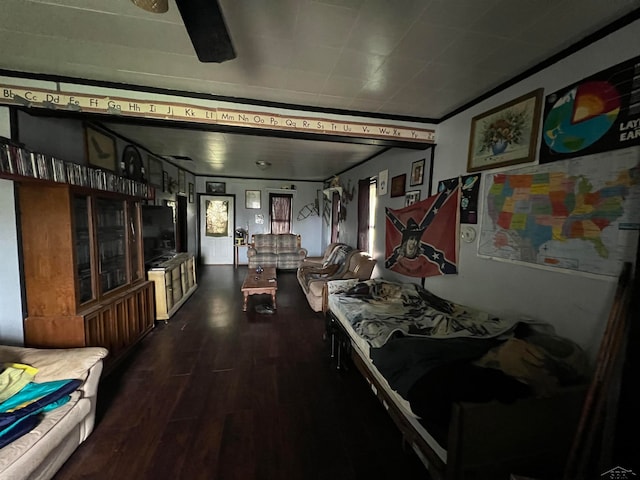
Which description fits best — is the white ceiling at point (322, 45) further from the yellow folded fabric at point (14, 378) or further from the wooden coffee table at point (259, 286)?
the wooden coffee table at point (259, 286)

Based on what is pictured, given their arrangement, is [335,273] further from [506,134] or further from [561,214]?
[561,214]

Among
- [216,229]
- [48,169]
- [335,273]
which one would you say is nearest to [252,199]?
[216,229]

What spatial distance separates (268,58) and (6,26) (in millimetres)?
1401

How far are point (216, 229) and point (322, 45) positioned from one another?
20.0 feet

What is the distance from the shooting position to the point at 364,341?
1.89m

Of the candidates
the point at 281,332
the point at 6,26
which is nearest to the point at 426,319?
the point at 281,332

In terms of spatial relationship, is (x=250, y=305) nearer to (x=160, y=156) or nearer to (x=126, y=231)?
(x=126, y=231)

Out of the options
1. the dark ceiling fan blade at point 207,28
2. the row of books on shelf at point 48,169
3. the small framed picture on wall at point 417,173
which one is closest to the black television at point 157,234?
the row of books on shelf at point 48,169

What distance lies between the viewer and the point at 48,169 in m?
1.75

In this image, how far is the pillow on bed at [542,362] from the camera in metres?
1.23

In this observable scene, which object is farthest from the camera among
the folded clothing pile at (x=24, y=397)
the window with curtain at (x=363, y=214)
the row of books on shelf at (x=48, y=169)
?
the window with curtain at (x=363, y=214)

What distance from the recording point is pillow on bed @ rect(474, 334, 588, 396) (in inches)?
48.5

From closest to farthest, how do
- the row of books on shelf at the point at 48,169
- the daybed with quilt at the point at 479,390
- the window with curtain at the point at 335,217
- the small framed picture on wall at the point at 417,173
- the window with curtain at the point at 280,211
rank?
1. the daybed with quilt at the point at 479,390
2. the row of books on shelf at the point at 48,169
3. the small framed picture on wall at the point at 417,173
4. the window with curtain at the point at 335,217
5. the window with curtain at the point at 280,211

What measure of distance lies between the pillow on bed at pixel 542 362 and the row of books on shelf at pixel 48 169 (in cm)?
297
